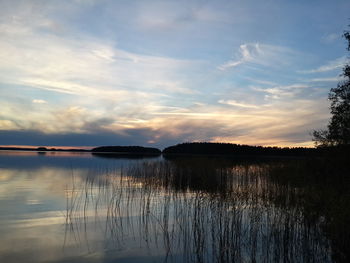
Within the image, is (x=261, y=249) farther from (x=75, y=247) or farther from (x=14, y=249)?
(x=14, y=249)

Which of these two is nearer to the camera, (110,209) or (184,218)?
(184,218)

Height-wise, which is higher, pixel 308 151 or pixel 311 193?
pixel 308 151

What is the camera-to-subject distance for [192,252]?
267 inches

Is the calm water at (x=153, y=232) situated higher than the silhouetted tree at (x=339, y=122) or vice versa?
the silhouetted tree at (x=339, y=122)

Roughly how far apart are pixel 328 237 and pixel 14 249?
6833 mm

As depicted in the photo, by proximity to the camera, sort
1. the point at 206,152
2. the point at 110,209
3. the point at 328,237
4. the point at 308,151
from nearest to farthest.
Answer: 1. the point at 328,237
2. the point at 110,209
3. the point at 308,151
4. the point at 206,152

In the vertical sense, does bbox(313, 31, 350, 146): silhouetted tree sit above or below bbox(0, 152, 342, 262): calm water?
above

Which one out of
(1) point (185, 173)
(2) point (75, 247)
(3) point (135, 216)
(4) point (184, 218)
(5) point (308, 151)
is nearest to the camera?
(2) point (75, 247)

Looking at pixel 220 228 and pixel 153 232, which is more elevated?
pixel 220 228

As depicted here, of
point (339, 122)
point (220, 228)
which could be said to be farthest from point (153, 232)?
point (339, 122)

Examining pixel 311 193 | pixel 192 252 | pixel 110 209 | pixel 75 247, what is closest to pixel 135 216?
pixel 110 209

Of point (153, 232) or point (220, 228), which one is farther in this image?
point (153, 232)

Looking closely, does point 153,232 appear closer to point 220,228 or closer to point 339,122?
point 220,228

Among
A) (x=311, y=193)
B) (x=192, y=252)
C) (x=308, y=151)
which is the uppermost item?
(x=308, y=151)
